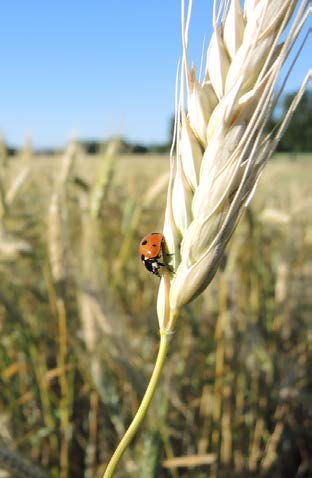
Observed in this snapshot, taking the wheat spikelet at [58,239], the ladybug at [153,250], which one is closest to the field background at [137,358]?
the wheat spikelet at [58,239]

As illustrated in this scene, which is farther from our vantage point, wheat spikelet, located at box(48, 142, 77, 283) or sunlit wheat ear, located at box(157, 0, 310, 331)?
wheat spikelet, located at box(48, 142, 77, 283)

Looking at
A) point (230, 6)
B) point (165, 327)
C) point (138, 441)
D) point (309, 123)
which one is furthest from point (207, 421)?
point (309, 123)

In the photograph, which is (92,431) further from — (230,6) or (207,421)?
(230,6)

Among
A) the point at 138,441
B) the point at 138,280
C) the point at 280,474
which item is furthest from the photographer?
the point at 138,280

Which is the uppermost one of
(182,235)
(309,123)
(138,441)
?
(309,123)

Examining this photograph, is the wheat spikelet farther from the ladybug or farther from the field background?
the ladybug

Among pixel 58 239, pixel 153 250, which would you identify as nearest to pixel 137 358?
pixel 58 239

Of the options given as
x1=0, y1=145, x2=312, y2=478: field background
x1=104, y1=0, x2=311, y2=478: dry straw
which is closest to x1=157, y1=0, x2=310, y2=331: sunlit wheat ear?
x1=104, y1=0, x2=311, y2=478: dry straw

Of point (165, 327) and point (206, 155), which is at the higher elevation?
point (206, 155)
